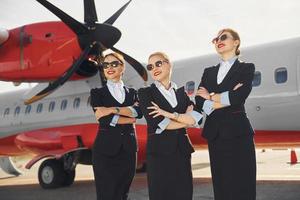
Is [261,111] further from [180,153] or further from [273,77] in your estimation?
[180,153]

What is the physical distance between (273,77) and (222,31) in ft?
17.4

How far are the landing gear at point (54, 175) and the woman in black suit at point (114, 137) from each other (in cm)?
773

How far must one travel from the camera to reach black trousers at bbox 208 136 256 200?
11.6ft

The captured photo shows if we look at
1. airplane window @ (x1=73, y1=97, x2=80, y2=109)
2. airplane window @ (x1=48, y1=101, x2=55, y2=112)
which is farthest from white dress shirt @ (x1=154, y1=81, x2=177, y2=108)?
airplane window @ (x1=48, y1=101, x2=55, y2=112)

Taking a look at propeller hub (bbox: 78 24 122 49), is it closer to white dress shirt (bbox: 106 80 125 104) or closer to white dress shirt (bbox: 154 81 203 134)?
white dress shirt (bbox: 106 80 125 104)

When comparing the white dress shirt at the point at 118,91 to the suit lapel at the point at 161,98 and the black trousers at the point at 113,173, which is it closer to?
the black trousers at the point at 113,173

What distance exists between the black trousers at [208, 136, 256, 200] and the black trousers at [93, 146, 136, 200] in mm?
1118

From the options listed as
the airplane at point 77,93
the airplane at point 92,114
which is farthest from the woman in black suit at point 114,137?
the airplane at point 92,114

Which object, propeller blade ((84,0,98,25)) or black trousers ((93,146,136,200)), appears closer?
black trousers ((93,146,136,200))

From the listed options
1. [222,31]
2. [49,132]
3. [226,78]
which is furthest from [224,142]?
[49,132]

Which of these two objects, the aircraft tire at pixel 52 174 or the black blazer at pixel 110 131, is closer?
the black blazer at pixel 110 131

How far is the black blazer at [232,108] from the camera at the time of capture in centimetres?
360

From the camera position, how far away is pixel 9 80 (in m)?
10.4

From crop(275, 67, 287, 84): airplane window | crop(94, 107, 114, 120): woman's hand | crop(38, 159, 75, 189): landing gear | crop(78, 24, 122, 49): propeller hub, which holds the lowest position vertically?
crop(38, 159, 75, 189): landing gear
